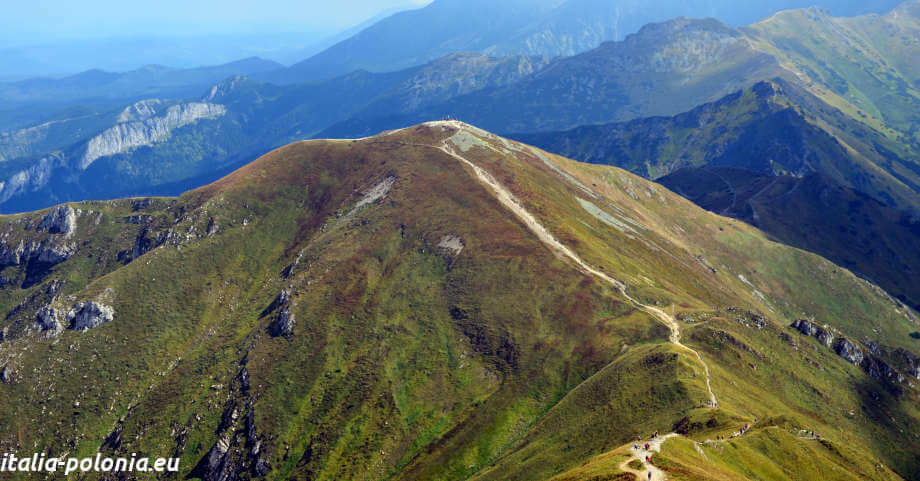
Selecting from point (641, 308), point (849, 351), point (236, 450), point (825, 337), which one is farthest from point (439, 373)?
point (849, 351)

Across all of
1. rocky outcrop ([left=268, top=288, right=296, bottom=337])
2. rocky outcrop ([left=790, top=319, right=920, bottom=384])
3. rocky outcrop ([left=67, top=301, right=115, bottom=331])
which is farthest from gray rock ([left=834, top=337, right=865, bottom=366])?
rocky outcrop ([left=67, top=301, right=115, bottom=331])

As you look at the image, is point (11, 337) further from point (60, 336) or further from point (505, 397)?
point (505, 397)

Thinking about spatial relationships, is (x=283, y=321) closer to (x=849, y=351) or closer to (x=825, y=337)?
(x=825, y=337)

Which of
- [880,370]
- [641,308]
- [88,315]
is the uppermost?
[641,308]

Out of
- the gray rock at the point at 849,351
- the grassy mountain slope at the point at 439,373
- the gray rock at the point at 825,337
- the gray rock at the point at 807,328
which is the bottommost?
the gray rock at the point at 849,351

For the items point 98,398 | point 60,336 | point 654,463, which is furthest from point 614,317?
point 60,336

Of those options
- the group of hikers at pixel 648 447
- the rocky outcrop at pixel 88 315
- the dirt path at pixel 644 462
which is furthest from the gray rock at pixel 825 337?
the rocky outcrop at pixel 88 315

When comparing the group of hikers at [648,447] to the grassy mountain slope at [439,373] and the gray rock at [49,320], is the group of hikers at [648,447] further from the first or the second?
the gray rock at [49,320]
